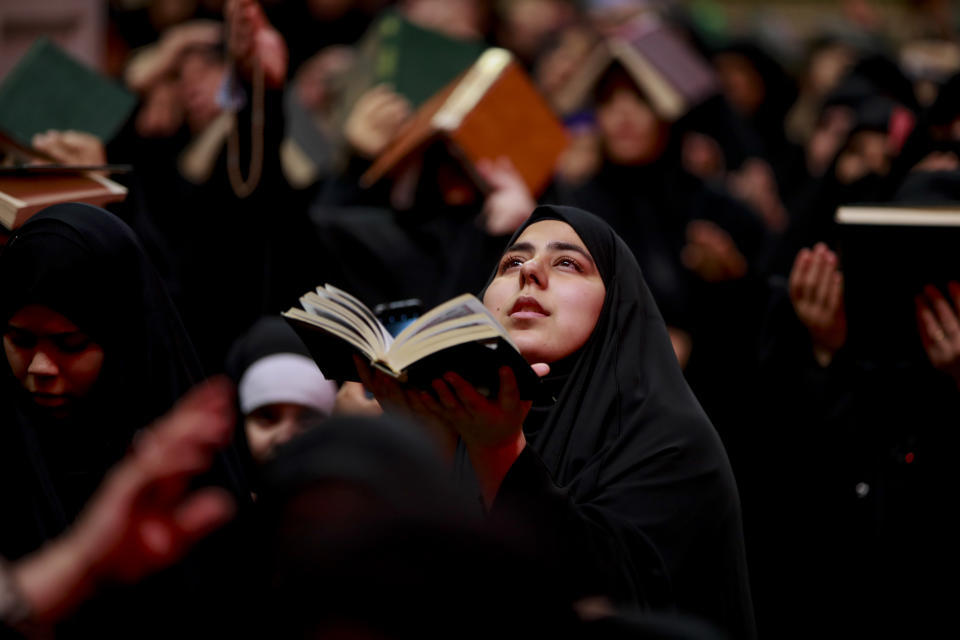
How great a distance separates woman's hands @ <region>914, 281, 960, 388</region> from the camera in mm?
3443

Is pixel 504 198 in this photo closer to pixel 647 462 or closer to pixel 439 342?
pixel 647 462

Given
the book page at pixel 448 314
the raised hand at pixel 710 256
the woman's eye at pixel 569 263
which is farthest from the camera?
the raised hand at pixel 710 256

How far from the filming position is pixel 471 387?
2.34 m

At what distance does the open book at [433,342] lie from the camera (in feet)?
7.45

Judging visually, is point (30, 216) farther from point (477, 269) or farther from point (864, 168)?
point (864, 168)

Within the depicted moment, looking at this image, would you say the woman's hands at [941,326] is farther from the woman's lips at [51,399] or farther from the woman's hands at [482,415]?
the woman's lips at [51,399]

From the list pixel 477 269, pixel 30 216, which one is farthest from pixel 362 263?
pixel 30 216

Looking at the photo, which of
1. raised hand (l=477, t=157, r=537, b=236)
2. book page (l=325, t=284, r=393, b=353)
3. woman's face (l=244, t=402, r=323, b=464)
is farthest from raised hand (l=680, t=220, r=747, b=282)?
book page (l=325, t=284, r=393, b=353)

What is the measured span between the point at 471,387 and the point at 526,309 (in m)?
0.55

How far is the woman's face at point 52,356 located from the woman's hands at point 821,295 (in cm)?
223

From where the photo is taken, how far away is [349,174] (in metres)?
5.65

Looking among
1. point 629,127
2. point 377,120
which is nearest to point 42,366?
point 377,120

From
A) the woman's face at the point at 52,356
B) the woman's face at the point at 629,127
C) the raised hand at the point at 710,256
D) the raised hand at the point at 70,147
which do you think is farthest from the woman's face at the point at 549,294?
the woman's face at the point at 629,127

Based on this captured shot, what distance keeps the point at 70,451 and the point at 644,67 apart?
376 cm
